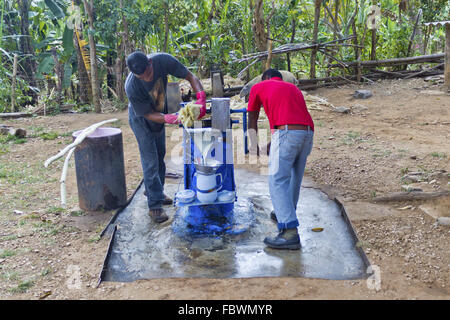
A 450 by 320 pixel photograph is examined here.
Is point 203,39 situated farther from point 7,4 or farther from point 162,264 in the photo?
point 162,264

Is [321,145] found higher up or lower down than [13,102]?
lower down

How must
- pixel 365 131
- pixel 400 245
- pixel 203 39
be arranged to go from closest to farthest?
pixel 400 245, pixel 365 131, pixel 203 39

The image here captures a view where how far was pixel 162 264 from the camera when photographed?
10.7ft

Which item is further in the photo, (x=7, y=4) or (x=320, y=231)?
(x=7, y=4)

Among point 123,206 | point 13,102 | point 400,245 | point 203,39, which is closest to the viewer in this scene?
point 400,245

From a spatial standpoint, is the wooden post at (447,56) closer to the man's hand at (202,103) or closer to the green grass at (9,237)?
the man's hand at (202,103)

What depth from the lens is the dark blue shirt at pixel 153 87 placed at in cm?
384

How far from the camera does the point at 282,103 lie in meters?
3.40

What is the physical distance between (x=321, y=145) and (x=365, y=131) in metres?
1.22

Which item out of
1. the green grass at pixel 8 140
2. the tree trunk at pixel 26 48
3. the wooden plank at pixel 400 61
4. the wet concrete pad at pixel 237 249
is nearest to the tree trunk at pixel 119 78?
the tree trunk at pixel 26 48

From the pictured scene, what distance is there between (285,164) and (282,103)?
20.8 inches

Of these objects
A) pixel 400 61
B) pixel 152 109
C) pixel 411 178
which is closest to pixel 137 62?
pixel 152 109
